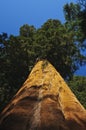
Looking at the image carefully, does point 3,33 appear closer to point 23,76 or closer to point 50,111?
point 23,76

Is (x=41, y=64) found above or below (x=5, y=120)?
above

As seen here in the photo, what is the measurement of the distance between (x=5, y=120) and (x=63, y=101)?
2.89 metres

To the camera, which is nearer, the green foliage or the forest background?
the forest background

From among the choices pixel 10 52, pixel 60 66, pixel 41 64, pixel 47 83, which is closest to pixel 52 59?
pixel 60 66

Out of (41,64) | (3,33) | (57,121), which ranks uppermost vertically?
(3,33)

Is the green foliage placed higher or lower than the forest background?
lower

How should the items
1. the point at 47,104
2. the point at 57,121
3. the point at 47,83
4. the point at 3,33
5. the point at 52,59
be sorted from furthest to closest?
the point at 52,59, the point at 3,33, the point at 47,83, the point at 47,104, the point at 57,121

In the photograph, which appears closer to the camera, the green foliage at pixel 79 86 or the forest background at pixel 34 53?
the forest background at pixel 34 53

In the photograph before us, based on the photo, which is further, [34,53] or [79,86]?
[79,86]

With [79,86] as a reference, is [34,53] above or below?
above

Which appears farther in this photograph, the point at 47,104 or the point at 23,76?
the point at 23,76

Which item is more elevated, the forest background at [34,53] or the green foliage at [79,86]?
the forest background at [34,53]

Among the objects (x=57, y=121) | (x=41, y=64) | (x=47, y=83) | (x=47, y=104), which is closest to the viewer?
(x=57, y=121)

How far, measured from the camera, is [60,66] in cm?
4244
